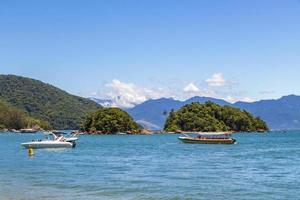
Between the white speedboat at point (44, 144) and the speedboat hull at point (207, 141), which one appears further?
the speedboat hull at point (207, 141)

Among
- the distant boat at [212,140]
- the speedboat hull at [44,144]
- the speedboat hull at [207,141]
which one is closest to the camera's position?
the speedboat hull at [44,144]

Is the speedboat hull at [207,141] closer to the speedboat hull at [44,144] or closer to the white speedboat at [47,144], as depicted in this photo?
the white speedboat at [47,144]

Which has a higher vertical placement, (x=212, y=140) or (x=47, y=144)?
(x=212, y=140)

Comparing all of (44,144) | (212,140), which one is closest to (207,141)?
(212,140)

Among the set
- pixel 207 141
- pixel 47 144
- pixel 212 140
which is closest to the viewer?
pixel 47 144

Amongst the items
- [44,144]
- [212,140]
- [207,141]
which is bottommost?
[44,144]

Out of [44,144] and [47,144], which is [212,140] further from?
[44,144]

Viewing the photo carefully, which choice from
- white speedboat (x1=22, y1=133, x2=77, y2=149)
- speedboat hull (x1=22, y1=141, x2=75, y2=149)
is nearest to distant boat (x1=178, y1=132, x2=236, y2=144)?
white speedboat (x1=22, y1=133, x2=77, y2=149)

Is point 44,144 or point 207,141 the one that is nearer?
point 44,144

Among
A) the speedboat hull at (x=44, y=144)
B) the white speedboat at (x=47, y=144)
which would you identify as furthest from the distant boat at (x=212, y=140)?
the speedboat hull at (x=44, y=144)

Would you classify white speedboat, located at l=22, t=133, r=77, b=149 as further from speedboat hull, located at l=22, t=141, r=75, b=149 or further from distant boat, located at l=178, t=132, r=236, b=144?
distant boat, located at l=178, t=132, r=236, b=144

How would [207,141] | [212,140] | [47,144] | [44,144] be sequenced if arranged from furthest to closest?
[207,141] < [212,140] < [47,144] < [44,144]

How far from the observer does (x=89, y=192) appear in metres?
35.3

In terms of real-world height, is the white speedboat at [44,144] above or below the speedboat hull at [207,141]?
below
